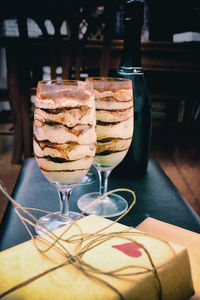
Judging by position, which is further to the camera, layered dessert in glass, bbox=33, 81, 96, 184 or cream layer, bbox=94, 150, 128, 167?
cream layer, bbox=94, 150, 128, 167

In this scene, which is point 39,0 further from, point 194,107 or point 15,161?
point 194,107

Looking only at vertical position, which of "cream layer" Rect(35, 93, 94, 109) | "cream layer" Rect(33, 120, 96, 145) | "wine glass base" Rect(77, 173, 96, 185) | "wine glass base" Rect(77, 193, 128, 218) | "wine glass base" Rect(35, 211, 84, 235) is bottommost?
"wine glass base" Rect(77, 173, 96, 185)

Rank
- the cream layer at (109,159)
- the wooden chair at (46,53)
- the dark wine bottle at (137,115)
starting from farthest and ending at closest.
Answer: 1. the wooden chair at (46,53)
2. the dark wine bottle at (137,115)
3. the cream layer at (109,159)

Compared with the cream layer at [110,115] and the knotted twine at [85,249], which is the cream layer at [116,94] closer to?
the cream layer at [110,115]

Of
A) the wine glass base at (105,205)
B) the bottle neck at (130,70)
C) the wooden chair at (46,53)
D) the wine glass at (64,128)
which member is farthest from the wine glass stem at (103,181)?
the wooden chair at (46,53)

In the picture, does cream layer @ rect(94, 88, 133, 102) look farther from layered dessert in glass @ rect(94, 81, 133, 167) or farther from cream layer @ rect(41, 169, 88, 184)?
cream layer @ rect(41, 169, 88, 184)

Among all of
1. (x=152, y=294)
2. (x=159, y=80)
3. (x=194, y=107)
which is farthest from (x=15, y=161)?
(x=194, y=107)

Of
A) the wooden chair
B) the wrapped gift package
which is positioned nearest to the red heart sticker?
the wrapped gift package

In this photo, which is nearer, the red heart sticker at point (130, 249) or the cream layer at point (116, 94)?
the red heart sticker at point (130, 249)
